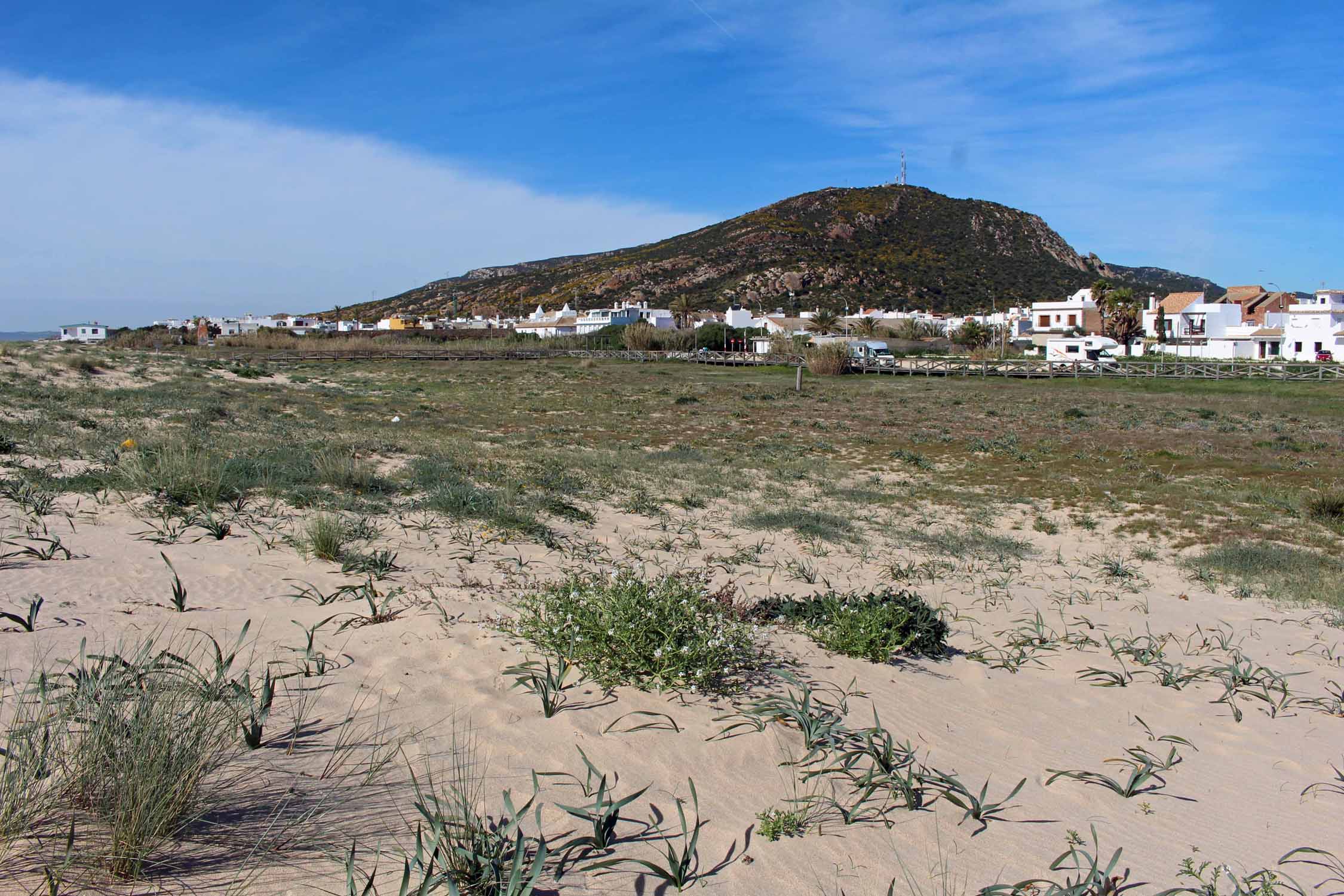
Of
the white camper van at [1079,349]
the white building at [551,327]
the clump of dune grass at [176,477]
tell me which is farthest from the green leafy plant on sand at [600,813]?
the white building at [551,327]

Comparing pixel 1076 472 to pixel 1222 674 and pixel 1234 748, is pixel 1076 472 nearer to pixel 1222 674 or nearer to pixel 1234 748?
pixel 1222 674

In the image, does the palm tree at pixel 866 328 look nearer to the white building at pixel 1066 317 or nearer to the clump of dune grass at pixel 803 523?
the white building at pixel 1066 317

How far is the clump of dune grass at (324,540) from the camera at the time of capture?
6.64 meters

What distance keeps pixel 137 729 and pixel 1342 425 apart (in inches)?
1391

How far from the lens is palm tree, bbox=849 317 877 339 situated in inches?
3250

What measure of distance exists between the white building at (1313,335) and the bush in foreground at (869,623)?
247 ft

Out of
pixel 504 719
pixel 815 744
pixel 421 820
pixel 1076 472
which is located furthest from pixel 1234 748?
pixel 1076 472

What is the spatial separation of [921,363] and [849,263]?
57.6 meters

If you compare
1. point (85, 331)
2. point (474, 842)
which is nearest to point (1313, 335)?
point (474, 842)

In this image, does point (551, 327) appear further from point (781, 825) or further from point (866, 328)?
point (781, 825)

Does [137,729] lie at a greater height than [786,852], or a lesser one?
greater

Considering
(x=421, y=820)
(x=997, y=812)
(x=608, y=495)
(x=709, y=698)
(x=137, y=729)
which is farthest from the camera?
(x=608, y=495)

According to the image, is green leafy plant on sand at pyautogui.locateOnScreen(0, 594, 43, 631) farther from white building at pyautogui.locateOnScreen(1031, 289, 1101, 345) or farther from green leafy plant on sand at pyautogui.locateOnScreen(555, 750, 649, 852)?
white building at pyautogui.locateOnScreen(1031, 289, 1101, 345)

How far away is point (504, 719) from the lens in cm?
411
